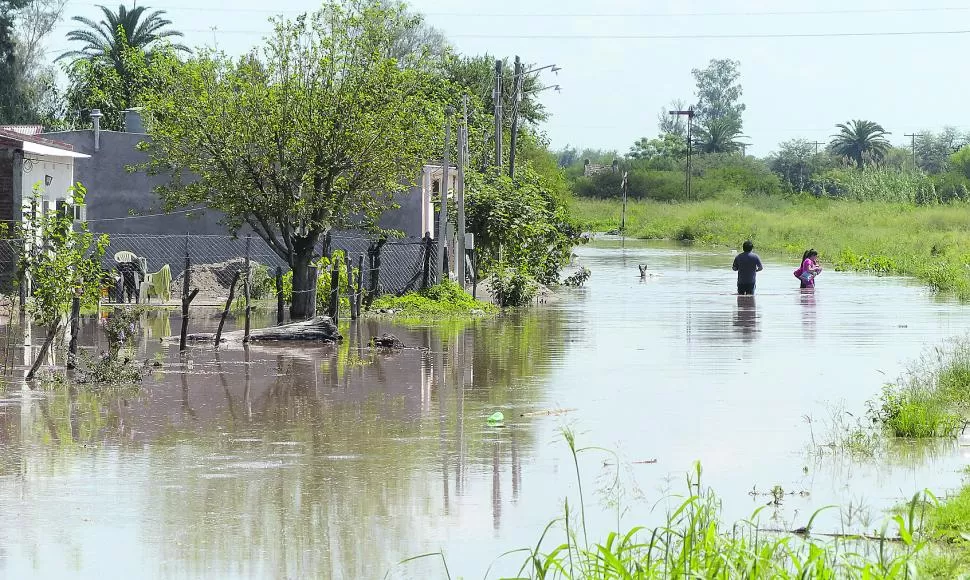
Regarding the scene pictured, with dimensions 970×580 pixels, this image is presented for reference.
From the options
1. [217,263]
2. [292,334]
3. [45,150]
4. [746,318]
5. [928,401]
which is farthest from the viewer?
[217,263]

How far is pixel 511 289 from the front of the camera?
31688 mm

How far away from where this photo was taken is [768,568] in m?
6.67

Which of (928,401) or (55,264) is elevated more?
(55,264)

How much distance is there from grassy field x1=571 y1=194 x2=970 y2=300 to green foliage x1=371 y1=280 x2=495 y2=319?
14.3 m

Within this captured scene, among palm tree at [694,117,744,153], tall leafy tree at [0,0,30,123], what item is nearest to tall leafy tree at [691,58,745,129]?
palm tree at [694,117,744,153]

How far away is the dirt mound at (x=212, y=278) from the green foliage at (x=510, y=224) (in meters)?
5.84

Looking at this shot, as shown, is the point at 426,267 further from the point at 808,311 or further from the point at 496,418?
the point at 496,418

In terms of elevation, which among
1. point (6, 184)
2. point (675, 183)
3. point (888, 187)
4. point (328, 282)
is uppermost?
point (675, 183)

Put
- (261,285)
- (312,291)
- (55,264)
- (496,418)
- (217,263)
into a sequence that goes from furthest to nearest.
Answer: (217,263)
(261,285)
(312,291)
(55,264)
(496,418)

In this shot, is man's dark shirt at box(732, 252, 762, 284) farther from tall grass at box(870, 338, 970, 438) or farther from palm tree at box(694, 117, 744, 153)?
palm tree at box(694, 117, 744, 153)

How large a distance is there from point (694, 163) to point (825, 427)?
129 m

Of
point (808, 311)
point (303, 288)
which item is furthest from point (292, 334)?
point (808, 311)

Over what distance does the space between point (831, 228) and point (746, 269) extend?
48509mm

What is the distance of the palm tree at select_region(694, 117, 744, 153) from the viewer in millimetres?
153125
